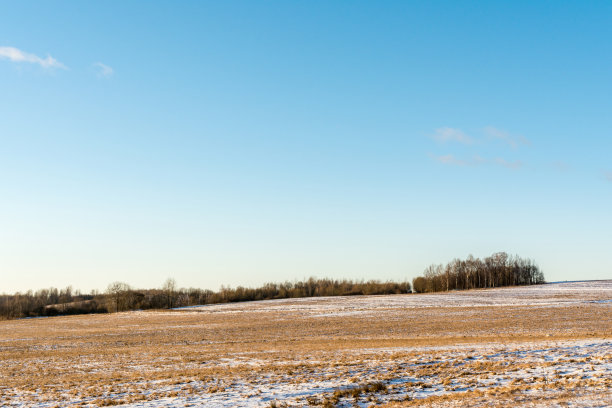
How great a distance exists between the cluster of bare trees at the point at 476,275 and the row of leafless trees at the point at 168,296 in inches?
734

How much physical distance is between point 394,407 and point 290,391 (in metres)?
4.43

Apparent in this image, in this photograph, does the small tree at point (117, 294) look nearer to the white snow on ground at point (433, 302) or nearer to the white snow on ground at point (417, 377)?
the white snow on ground at point (433, 302)

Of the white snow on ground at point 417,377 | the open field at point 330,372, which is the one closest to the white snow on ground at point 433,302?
the open field at point 330,372

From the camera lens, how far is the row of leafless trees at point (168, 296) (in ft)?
419

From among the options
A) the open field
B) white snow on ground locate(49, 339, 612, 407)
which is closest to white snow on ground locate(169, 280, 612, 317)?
the open field

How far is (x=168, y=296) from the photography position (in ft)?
478

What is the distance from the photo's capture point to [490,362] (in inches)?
837

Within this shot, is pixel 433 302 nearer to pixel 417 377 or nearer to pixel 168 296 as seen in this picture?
pixel 417 377

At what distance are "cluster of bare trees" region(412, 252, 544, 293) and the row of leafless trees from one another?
61.2 feet

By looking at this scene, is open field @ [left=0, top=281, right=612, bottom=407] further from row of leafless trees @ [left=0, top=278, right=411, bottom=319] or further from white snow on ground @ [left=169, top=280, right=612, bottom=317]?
row of leafless trees @ [left=0, top=278, right=411, bottom=319]

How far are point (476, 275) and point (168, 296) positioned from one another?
99108 mm

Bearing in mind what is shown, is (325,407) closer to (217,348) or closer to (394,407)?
(394,407)

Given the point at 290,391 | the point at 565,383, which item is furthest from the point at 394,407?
the point at 565,383

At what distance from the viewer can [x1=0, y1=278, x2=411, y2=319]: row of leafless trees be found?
127562 millimetres
